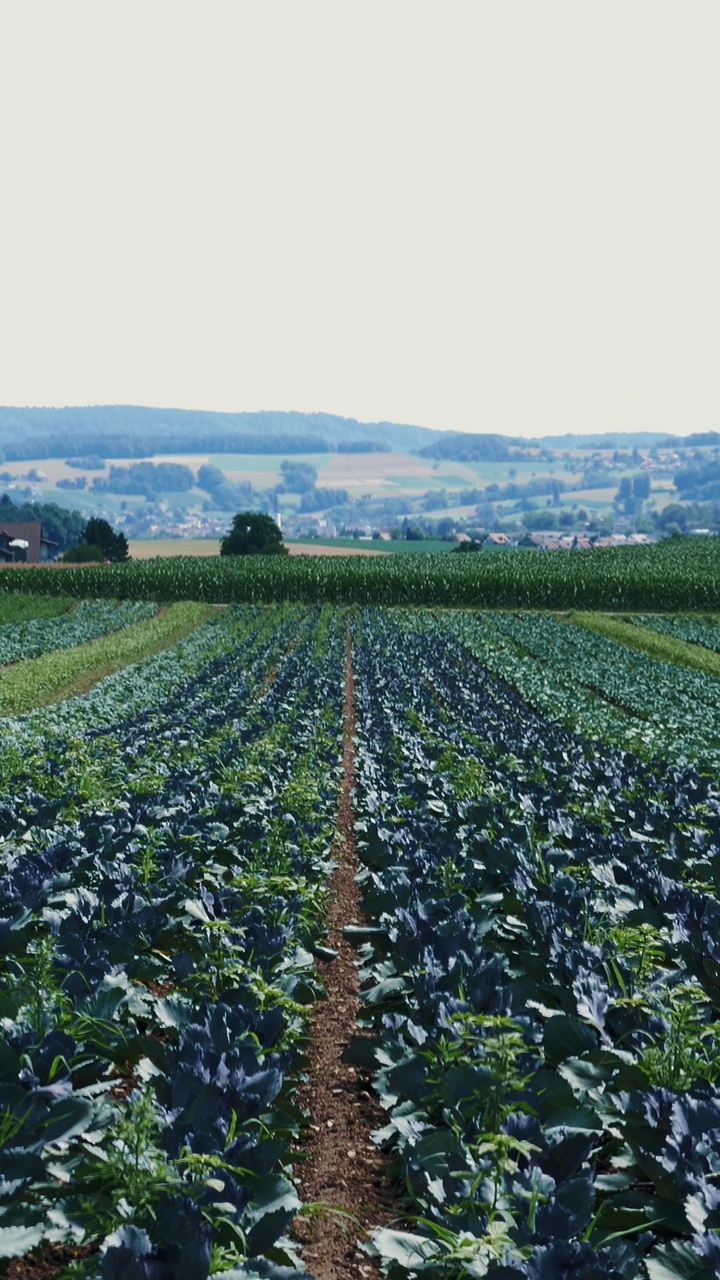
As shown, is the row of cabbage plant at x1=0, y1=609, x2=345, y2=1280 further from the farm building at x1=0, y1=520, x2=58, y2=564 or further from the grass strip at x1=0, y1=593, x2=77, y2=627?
the farm building at x1=0, y1=520, x2=58, y2=564

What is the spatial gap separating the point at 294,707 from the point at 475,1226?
15.8m

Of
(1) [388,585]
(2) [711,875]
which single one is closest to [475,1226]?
(2) [711,875]

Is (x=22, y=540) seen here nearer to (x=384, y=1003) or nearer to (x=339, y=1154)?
(x=384, y=1003)

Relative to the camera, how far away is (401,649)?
3084cm

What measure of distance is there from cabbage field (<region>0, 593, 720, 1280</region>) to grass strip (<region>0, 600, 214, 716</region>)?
31.2 ft

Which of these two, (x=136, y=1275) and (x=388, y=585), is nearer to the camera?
(x=136, y=1275)

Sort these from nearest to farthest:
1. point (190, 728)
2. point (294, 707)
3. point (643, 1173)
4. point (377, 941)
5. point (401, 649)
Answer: point (643, 1173)
point (377, 941)
point (190, 728)
point (294, 707)
point (401, 649)

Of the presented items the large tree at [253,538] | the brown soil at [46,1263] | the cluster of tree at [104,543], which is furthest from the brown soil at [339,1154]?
the cluster of tree at [104,543]

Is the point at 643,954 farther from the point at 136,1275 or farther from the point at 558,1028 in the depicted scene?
the point at 136,1275

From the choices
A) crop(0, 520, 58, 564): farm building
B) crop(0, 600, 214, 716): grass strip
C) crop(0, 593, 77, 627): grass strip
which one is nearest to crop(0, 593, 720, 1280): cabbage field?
crop(0, 600, 214, 716): grass strip

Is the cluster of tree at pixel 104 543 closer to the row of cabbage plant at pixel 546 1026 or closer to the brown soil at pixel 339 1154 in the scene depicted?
the row of cabbage plant at pixel 546 1026

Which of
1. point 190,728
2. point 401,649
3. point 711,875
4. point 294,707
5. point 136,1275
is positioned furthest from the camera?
point 401,649

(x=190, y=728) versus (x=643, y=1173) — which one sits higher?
(x=643, y=1173)

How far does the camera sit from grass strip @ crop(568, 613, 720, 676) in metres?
29.8
